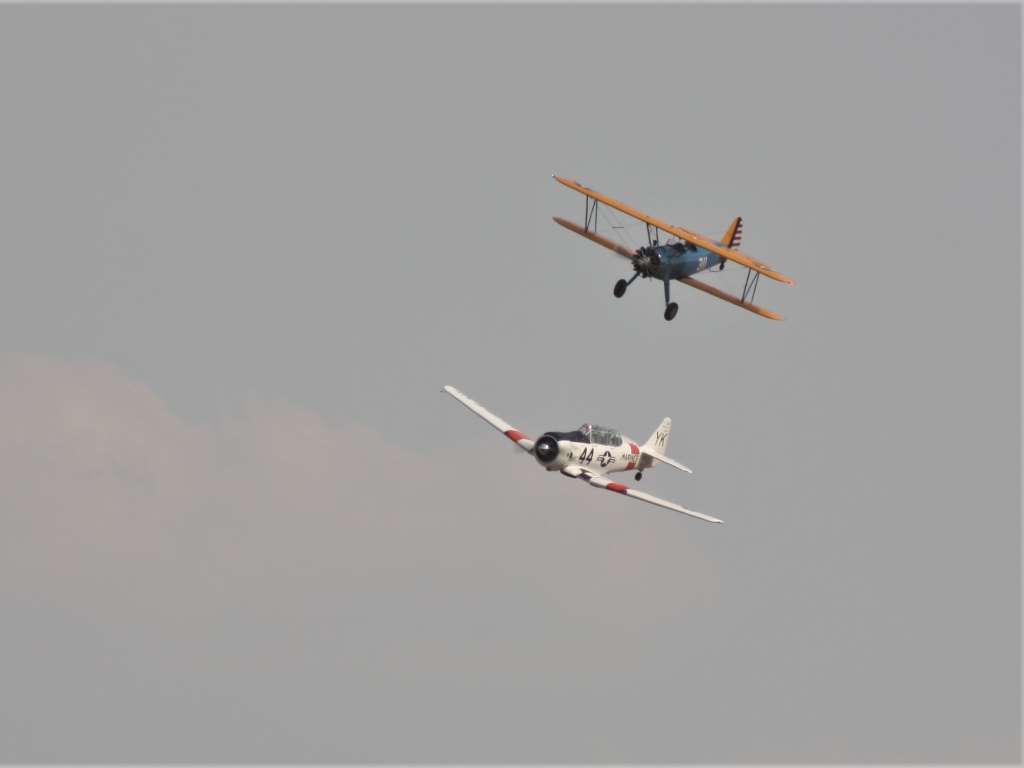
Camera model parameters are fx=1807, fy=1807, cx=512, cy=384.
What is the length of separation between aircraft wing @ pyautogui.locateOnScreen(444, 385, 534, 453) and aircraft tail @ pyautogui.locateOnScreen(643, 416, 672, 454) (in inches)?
329

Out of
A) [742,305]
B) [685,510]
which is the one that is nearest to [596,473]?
[685,510]

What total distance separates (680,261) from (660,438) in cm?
1226

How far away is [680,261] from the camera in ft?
293

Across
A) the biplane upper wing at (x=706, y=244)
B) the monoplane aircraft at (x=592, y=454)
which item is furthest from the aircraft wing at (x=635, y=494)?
the biplane upper wing at (x=706, y=244)

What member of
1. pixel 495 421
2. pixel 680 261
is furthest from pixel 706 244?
pixel 495 421

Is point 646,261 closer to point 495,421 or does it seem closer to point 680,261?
point 680,261

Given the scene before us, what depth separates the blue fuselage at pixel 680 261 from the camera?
8844 cm

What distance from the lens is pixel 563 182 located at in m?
94.1

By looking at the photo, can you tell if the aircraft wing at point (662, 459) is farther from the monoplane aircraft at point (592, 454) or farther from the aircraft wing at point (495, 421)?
the aircraft wing at point (495, 421)

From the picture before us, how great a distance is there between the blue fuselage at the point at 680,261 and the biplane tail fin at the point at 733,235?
593cm

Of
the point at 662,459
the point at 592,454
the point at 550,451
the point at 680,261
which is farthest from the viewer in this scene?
the point at 662,459

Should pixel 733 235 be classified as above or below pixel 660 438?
above

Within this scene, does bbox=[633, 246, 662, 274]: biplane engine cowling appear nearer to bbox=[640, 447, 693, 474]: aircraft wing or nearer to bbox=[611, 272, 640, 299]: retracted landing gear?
bbox=[611, 272, 640, 299]: retracted landing gear

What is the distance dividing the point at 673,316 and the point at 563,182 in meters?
10.3
